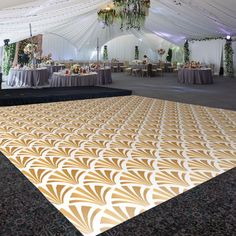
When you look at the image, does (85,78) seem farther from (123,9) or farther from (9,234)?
(9,234)

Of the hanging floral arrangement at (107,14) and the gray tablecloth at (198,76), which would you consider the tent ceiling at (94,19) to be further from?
the gray tablecloth at (198,76)

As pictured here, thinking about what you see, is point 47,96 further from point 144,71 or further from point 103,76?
point 144,71

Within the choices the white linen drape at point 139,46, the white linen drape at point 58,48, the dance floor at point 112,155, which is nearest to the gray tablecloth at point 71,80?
the dance floor at point 112,155

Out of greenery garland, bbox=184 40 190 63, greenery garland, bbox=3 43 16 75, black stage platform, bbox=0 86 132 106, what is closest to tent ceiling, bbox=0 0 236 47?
greenery garland, bbox=184 40 190 63

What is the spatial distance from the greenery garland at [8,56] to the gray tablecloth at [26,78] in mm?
2436

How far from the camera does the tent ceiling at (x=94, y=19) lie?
297 inches

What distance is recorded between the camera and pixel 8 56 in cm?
1309

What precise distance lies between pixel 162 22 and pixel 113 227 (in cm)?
1423

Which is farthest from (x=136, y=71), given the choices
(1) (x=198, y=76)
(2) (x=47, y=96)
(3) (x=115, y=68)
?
(2) (x=47, y=96)

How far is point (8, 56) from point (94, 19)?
633cm

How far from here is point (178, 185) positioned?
2.40m

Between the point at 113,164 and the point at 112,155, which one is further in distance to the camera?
the point at 112,155

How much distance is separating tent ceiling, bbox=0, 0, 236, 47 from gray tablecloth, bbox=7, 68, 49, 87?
4.54 ft

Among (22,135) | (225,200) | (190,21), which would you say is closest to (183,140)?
(225,200)
